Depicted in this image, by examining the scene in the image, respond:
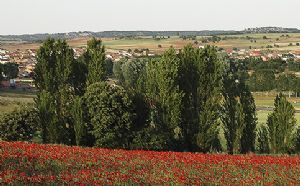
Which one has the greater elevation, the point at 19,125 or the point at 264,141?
the point at 19,125

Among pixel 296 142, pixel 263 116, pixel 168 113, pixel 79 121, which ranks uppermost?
pixel 168 113

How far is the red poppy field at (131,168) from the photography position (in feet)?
76.3

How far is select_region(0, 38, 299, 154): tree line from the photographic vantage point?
4400cm

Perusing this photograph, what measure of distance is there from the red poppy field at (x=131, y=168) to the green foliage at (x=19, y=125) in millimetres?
14707

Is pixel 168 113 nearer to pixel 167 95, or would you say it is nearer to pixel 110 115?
pixel 167 95

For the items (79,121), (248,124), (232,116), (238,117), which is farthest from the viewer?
(232,116)

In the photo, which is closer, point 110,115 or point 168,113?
point 110,115

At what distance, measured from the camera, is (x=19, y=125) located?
48562mm

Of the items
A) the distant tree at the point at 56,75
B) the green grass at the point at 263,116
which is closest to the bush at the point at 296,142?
the distant tree at the point at 56,75

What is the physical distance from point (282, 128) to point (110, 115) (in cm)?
1721

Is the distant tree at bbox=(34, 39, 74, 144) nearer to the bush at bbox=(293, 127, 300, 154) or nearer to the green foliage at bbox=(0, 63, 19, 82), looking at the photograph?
the bush at bbox=(293, 127, 300, 154)

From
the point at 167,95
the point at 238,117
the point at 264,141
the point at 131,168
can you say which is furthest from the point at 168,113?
the point at 131,168

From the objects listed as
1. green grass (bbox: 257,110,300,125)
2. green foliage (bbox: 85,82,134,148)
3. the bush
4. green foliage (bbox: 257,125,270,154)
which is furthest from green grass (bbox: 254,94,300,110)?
green foliage (bbox: 85,82,134,148)

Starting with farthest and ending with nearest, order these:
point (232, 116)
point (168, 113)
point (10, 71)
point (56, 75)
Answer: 1. point (10, 71)
2. point (56, 75)
3. point (232, 116)
4. point (168, 113)
